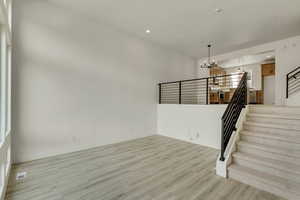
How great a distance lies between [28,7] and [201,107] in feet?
16.3

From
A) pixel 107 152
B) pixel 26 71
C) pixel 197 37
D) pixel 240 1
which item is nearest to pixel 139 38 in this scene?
pixel 197 37

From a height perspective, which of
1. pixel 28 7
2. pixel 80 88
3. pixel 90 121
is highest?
pixel 28 7

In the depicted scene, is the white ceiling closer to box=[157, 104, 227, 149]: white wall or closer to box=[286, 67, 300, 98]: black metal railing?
box=[286, 67, 300, 98]: black metal railing

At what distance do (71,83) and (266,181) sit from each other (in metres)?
4.36

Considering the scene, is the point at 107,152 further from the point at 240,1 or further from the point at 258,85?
the point at 258,85

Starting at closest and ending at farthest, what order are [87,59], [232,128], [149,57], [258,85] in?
[232,128]
[87,59]
[149,57]
[258,85]

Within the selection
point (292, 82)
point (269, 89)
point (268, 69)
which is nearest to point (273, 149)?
point (292, 82)

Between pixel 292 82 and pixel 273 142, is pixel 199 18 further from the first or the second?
pixel 292 82

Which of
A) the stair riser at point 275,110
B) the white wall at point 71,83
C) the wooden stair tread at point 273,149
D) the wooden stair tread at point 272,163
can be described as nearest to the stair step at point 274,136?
the wooden stair tread at point 273,149

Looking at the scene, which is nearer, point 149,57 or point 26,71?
point 26,71

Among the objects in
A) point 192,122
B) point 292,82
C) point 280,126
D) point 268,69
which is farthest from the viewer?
point 268,69

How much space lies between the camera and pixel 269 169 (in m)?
2.31

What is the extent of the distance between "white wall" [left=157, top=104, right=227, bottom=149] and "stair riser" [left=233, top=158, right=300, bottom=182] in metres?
1.39

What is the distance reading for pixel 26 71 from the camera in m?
3.04
